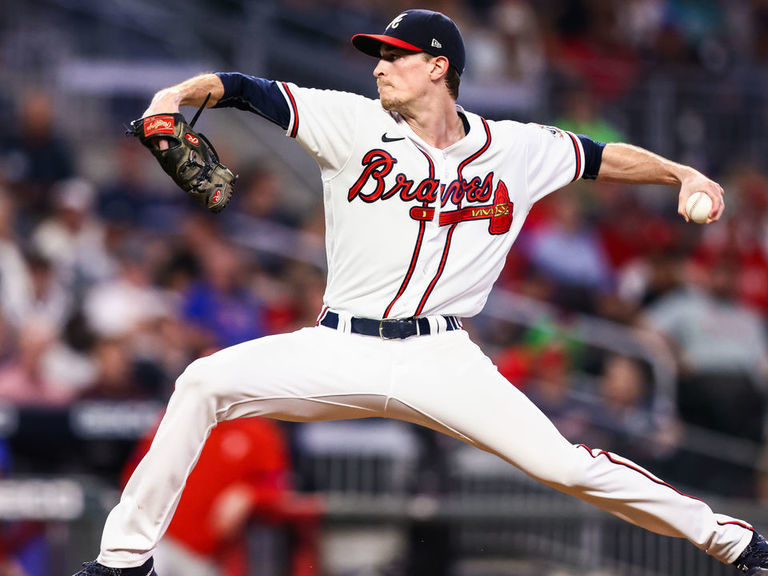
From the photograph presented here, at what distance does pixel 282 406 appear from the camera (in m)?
4.42

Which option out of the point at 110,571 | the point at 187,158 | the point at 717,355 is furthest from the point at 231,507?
the point at 717,355

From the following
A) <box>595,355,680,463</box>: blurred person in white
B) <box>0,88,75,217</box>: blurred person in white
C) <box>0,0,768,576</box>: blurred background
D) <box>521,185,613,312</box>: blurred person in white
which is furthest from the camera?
<box>521,185,613,312</box>: blurred person in white

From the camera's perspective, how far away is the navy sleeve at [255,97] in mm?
4332

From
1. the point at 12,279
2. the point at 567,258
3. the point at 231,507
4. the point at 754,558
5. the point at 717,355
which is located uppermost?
the point at 567,258

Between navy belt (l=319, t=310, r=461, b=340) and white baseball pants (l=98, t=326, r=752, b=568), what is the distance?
0.03 meters

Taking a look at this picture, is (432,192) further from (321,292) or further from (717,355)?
(717,355)

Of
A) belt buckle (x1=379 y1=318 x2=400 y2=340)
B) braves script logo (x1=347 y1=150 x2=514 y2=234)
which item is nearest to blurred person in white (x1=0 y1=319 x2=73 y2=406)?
belt buckle (x1=379 y1=318 x2=400 y2=340)

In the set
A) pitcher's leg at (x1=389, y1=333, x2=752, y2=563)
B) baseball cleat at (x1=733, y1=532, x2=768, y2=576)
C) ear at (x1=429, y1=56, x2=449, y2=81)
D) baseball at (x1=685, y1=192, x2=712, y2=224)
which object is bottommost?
baseball cleat at (x1=733, y1=532, x2=768, y2=576)

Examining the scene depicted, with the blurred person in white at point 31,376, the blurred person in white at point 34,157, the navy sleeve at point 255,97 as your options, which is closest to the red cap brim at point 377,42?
the navy sleeve at point 255,97

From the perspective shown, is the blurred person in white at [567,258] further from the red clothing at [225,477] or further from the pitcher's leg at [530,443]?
the pitcher's leg at [530,443]

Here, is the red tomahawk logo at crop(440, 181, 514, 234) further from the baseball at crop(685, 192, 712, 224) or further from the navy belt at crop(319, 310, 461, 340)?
the baseball at crop(685, 192, 712, 224)

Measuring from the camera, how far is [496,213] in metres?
4.72

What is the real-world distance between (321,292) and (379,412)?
13.2 ft

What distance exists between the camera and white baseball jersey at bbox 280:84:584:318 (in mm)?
4500
